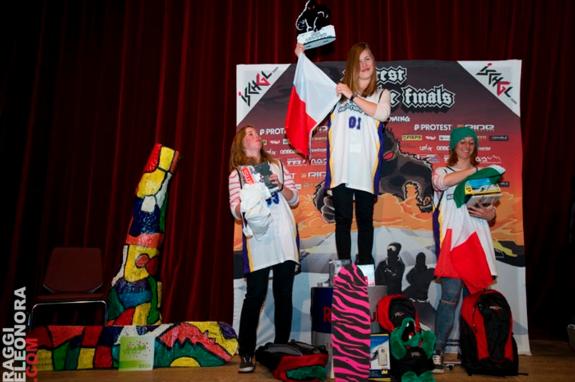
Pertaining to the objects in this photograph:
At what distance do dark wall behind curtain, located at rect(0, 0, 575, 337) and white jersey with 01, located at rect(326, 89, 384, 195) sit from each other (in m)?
1.30

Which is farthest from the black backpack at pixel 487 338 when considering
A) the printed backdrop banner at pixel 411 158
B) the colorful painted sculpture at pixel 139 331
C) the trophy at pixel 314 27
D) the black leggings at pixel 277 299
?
the trophy at pixel 314 27

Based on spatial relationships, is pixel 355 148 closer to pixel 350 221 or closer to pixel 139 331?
pixel 350 221

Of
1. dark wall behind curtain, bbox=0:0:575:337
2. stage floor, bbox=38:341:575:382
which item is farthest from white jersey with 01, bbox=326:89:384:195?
dark wall behind curtain, bbox=0:0:575:337

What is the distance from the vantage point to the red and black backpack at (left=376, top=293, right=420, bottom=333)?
8.30 feet

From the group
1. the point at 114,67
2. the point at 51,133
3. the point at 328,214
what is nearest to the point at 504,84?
the point at 328,214

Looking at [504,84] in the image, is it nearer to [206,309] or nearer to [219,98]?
[219,98]

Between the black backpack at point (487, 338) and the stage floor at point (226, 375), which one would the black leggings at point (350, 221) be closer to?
the black backpack at point (487, 338)

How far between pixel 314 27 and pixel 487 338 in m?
2.17

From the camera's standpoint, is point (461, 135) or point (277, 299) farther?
point (461, 135)

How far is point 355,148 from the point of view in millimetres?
2914

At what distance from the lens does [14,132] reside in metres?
4.09

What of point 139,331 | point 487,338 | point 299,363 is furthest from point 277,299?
point 487,338

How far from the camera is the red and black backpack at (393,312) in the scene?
2.53 meters

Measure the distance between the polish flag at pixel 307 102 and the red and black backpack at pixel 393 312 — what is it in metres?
1.09
